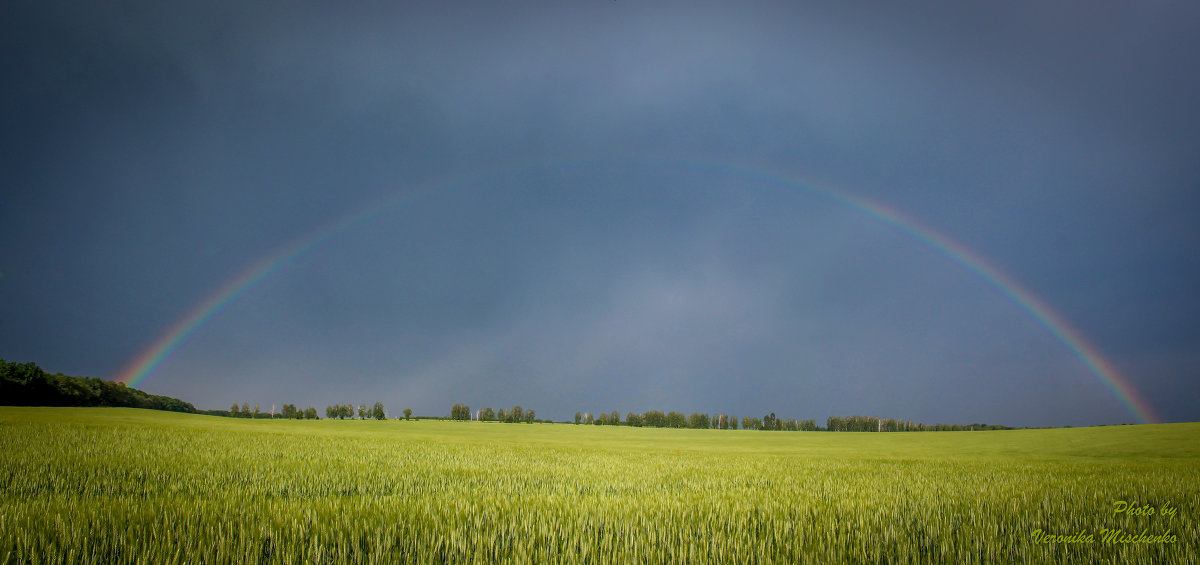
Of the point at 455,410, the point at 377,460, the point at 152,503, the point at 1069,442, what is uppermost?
the point at 152,503

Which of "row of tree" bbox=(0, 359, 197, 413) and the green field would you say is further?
"row of tree" bbox=(0, 359, 197, 413)

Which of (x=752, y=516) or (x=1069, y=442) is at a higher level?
(x=752, y=516)

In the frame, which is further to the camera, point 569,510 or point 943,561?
point 569,510

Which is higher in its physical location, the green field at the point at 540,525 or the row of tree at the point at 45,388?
the green field at the point at 540,525

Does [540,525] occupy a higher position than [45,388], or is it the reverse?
[540,525]

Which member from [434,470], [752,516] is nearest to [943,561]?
[752,516]

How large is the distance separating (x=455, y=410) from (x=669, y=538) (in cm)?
17386

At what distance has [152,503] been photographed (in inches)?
275

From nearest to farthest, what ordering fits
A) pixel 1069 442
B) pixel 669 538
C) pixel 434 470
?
pixel 669 538, pixel 434 470, pixel 1069 442

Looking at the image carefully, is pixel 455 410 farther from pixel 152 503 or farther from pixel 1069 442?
pixel 152 503

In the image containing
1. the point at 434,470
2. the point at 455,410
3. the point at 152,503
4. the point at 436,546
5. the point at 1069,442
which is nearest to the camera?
the point at 436,546

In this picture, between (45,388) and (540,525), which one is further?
(45,388)

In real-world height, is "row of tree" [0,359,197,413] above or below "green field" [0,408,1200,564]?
below

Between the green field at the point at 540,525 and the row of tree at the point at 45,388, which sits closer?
the green field at the point at 540,525
